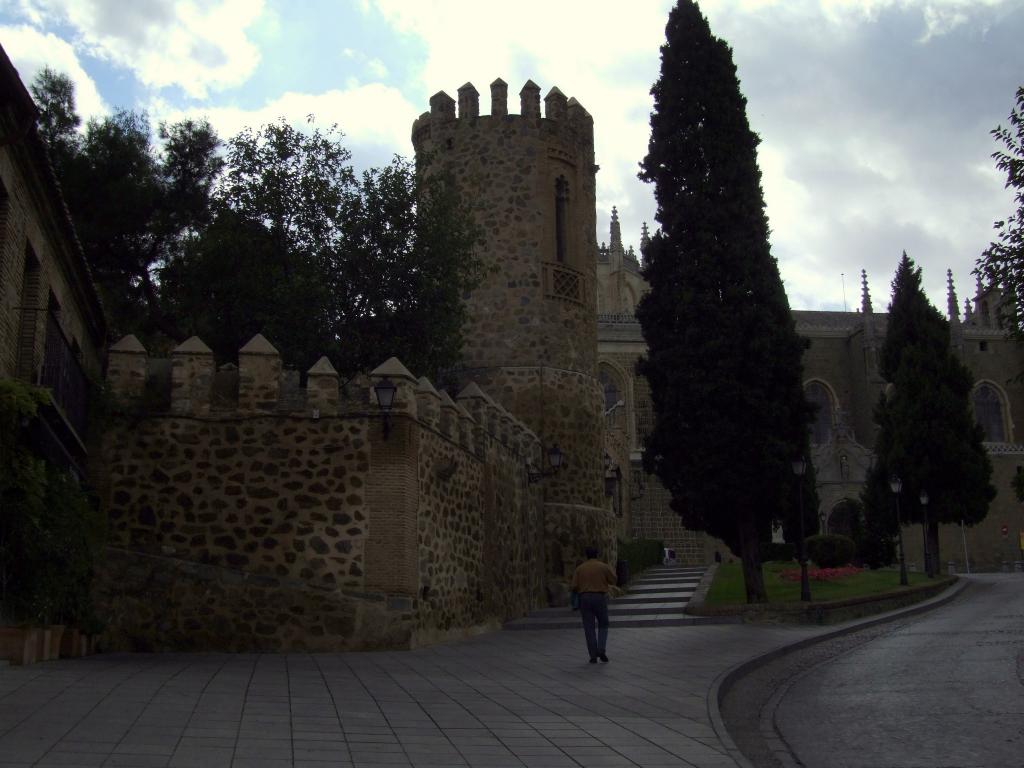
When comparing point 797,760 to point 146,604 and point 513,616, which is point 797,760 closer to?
point 146,604

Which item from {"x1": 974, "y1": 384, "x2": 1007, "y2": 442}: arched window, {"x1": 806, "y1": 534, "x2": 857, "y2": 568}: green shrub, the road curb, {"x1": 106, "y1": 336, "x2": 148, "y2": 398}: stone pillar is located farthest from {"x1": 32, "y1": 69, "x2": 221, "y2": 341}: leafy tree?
{"x1": 974, "y1": 384, "x2": 1007, "y2": 442}: arched window

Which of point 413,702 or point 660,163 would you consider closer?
point 413,702

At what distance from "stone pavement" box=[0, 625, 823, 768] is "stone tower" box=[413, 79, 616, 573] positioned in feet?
34.7

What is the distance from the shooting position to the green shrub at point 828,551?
30844mm

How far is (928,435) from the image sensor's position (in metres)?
34.1

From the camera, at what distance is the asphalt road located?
7.19 meters

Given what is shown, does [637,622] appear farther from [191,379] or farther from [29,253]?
[29,253]

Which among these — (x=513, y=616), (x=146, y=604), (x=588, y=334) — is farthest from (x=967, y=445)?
(x=146, y=604)

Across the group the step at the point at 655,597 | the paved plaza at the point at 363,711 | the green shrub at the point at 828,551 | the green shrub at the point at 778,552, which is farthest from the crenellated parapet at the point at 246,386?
the green shrub at the point at 778,552

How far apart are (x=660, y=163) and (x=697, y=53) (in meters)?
2.36

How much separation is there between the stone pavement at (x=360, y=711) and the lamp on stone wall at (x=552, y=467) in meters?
7.98

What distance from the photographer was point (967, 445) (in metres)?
34.1

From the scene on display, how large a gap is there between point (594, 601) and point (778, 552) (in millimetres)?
28299

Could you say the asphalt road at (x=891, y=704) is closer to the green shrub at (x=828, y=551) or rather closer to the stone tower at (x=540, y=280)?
the stone tower at (x=540, y=280)
